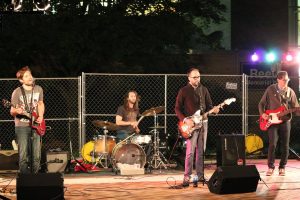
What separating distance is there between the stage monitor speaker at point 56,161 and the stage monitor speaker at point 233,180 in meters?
4.19

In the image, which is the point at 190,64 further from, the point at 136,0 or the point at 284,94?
the point at 284,94

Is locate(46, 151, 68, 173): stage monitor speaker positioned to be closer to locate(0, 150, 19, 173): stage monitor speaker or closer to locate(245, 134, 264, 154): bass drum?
locate(0, 150, 19, 173): stage monitor speaker

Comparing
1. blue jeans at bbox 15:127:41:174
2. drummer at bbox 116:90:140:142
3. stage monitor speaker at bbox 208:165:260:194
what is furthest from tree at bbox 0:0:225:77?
stage monitor speaker at bbox 208:165:260:194

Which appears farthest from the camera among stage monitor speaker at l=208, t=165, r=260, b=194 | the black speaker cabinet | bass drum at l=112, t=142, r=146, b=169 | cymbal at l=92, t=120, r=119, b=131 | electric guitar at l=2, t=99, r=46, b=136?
cymbal at l=92, t=120, r=119, b=131

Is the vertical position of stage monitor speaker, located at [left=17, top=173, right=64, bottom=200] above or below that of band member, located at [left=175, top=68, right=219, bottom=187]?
below

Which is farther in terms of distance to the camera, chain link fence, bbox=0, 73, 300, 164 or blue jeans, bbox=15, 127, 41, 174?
chain link fence, bbox=0, 73, 300, 164

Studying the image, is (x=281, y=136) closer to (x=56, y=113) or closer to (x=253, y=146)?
(x=253, y=146)

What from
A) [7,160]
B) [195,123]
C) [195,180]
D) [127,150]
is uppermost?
[195,123]

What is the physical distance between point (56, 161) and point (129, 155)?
149 centimetres

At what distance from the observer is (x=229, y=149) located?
1294 centimetres

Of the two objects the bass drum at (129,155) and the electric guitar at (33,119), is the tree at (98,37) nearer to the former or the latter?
the bass drum at (129,155)

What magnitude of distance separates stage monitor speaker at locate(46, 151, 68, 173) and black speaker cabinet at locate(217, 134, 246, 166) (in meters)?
3.17

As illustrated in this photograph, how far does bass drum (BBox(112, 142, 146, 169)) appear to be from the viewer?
13.2m

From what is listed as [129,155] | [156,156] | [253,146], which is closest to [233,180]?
[129,155]
